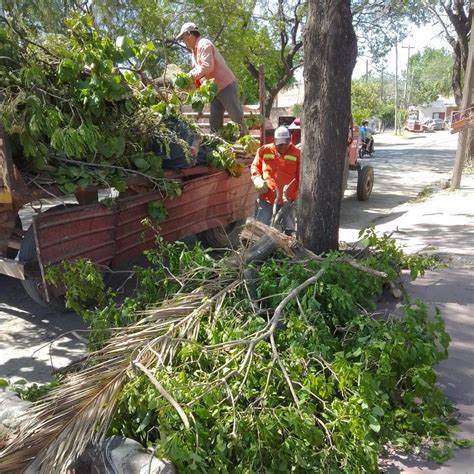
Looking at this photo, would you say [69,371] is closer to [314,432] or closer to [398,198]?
[314,432]

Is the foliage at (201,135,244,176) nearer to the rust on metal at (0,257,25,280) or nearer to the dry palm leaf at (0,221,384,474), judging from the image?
the dry palm leaf at (0,221,384,474)

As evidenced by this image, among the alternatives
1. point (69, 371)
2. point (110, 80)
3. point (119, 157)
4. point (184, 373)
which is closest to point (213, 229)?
point (119, 157)

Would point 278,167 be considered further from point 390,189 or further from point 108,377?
point 390,189

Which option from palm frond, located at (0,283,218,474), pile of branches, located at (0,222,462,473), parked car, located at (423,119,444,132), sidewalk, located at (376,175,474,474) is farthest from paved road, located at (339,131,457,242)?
parked car, located at (423,119,444,132)

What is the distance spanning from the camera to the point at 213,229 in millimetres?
6930

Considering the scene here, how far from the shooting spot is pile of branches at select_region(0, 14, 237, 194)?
Result: 4391 mm

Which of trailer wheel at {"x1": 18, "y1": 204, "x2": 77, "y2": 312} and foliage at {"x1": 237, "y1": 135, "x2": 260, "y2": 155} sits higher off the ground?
foliage at {"x1": 237, "y1": 135, "x2": 260, "y2": 155}

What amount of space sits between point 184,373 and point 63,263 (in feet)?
6.06

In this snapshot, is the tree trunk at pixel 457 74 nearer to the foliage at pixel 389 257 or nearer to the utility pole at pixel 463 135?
the utility pole at pixel 463 135

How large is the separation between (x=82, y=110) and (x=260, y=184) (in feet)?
6.90

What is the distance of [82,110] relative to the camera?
479 centimetres

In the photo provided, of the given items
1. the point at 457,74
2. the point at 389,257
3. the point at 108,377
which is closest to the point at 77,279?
the point at 108,377

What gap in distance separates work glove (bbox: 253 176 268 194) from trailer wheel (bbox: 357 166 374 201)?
563cm

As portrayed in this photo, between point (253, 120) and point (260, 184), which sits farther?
point (253, 120)
